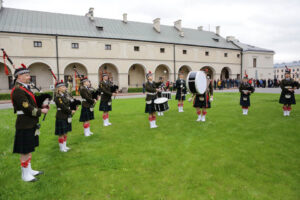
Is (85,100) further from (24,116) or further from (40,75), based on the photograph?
(40,75)

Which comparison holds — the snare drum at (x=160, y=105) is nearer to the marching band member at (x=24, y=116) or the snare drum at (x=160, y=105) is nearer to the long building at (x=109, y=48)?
the marching band member at (x=24, y=116)

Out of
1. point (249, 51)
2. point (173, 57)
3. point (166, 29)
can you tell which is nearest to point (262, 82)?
point (249, 51)

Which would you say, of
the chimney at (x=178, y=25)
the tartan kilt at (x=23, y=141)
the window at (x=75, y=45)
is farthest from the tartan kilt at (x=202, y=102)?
the chimney at (x=178, y=25)

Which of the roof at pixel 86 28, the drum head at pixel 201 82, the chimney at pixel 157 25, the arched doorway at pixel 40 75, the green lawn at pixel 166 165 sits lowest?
the green lawn at pixel 166 165

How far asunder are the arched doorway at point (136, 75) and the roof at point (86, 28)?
15.7 ft

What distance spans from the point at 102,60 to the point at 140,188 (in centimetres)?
2698

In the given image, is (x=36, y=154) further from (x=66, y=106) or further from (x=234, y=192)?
(x=234, y=192)

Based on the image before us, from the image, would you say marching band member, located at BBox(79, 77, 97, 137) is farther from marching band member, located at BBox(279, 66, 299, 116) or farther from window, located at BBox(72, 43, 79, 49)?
window, located at BBox(72, 43, 79, 49)

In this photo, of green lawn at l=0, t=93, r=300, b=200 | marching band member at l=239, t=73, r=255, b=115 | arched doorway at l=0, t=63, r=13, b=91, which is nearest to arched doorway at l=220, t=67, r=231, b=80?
marching band member at l=239, t=73, r=255, b=115

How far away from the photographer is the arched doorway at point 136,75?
33219 mm

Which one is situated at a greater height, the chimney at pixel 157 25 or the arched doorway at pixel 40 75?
the chimney at pixel 157 25

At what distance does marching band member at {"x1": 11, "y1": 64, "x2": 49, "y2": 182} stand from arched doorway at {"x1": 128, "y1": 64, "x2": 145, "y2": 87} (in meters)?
Answer: 29.4

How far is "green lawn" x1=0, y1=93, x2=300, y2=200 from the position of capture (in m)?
3.48

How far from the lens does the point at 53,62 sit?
1021 inches
